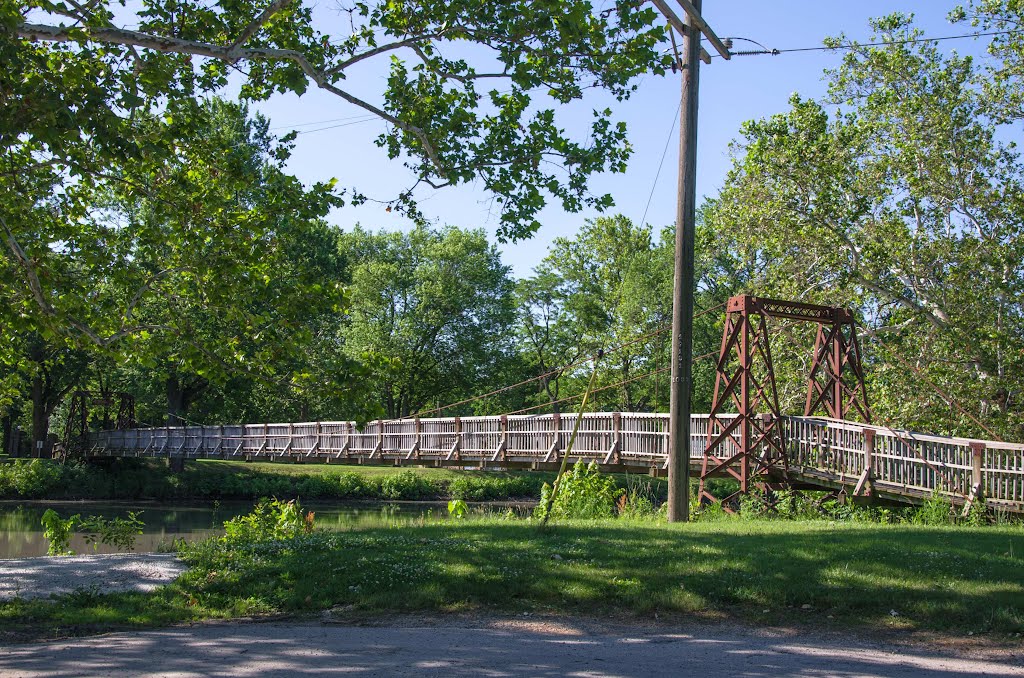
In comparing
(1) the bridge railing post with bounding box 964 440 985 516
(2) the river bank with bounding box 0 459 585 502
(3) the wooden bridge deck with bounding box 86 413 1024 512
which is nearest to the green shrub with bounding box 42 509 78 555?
(3) the wooden bridge deck with bounding box 86 413 1024 512

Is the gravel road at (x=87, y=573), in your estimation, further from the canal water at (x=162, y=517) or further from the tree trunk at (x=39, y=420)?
the tree trunk at (x=39, y=420)

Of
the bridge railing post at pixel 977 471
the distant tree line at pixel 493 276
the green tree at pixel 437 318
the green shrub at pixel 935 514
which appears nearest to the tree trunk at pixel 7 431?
the distant tree line at pixel 493 276

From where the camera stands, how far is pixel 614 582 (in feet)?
25.5

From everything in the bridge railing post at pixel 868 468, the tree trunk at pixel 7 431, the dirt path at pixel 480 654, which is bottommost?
the tree trunk at pixel 7 431

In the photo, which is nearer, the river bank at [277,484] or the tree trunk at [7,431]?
the river bank at [277,484]

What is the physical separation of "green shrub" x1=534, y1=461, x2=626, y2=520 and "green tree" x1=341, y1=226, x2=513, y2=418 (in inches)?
1218

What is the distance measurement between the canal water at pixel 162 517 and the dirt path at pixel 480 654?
9657 millimetres

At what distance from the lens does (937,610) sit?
273 inches

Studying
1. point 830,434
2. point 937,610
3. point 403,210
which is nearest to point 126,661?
point 937,610

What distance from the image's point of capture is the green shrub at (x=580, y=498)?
46.6ft

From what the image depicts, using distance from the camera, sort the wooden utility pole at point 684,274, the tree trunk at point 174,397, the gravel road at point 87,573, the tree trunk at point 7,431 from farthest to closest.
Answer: the tree trunk at point 7,431 → the tree trunk at point 174,397 → the wooden utility pole at point 684,274 → the gravel road at point 87,573

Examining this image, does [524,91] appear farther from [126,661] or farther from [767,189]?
[767,189]

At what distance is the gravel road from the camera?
26.8 ft

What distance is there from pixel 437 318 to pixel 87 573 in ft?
123
